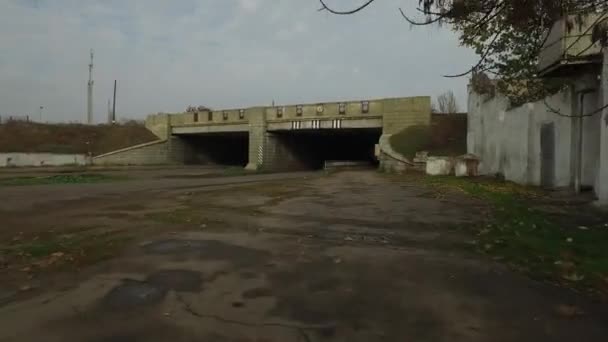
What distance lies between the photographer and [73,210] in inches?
493

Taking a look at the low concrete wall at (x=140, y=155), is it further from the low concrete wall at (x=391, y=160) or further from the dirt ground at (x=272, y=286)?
the dirt ground at (x=272, y=286)

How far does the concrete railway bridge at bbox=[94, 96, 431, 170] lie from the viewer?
38.3 meters

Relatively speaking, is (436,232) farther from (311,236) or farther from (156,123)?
(156,123)

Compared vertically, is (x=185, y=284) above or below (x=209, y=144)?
below

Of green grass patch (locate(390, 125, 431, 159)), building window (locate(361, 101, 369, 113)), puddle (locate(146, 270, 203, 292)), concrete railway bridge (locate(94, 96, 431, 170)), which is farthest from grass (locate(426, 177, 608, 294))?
building window (locate(361, 101, 369, 113))

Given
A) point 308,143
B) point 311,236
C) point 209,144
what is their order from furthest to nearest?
point 209,144, point 308,143, point 311,236

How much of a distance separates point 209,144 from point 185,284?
52.6 m

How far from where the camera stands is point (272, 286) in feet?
17.0

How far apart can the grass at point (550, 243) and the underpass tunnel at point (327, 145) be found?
35.4 meters

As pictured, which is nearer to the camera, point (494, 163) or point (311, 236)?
point (311, 236)

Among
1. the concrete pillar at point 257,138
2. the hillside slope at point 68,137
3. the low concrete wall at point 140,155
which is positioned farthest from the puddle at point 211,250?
the hillside slope at point 68,137

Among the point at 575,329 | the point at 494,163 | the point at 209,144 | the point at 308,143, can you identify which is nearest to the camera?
the point at 575,329

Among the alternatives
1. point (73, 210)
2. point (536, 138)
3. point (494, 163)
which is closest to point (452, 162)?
point (494, 163)

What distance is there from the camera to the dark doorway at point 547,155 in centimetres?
1562
